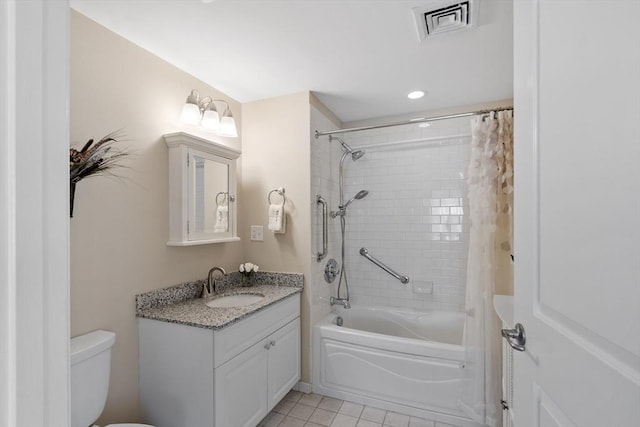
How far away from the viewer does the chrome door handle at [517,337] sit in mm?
927

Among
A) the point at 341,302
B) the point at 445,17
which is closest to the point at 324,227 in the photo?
the point at 341,302

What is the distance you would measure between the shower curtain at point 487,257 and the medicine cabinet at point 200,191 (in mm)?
1807

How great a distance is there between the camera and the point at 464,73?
227cm

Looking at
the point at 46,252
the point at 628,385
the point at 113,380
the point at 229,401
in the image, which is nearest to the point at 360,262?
the point at 229,401

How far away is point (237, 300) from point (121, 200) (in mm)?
1065

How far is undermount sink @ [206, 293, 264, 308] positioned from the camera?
224 centimetres

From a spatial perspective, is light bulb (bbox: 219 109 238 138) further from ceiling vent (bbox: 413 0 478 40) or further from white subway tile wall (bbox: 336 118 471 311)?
ceiling vent (bbox: 413 0 478 40)

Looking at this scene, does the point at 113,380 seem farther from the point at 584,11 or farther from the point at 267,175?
the point at 584,11

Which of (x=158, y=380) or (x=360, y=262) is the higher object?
(x=360, y=262)

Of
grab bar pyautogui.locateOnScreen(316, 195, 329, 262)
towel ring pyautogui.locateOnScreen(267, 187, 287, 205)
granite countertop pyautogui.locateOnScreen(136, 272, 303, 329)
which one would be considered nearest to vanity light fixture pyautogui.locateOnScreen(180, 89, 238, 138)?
towel ring pyautogui.locateOnScreen(267, 187, 287, 205)

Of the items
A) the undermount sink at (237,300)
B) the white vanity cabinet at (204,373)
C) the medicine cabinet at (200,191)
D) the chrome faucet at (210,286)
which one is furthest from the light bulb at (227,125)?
the white vanity cabinet at (204,373)

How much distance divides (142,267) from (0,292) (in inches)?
67.2

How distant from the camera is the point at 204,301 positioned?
2.12 meters

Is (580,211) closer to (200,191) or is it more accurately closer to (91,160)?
(91,160)
